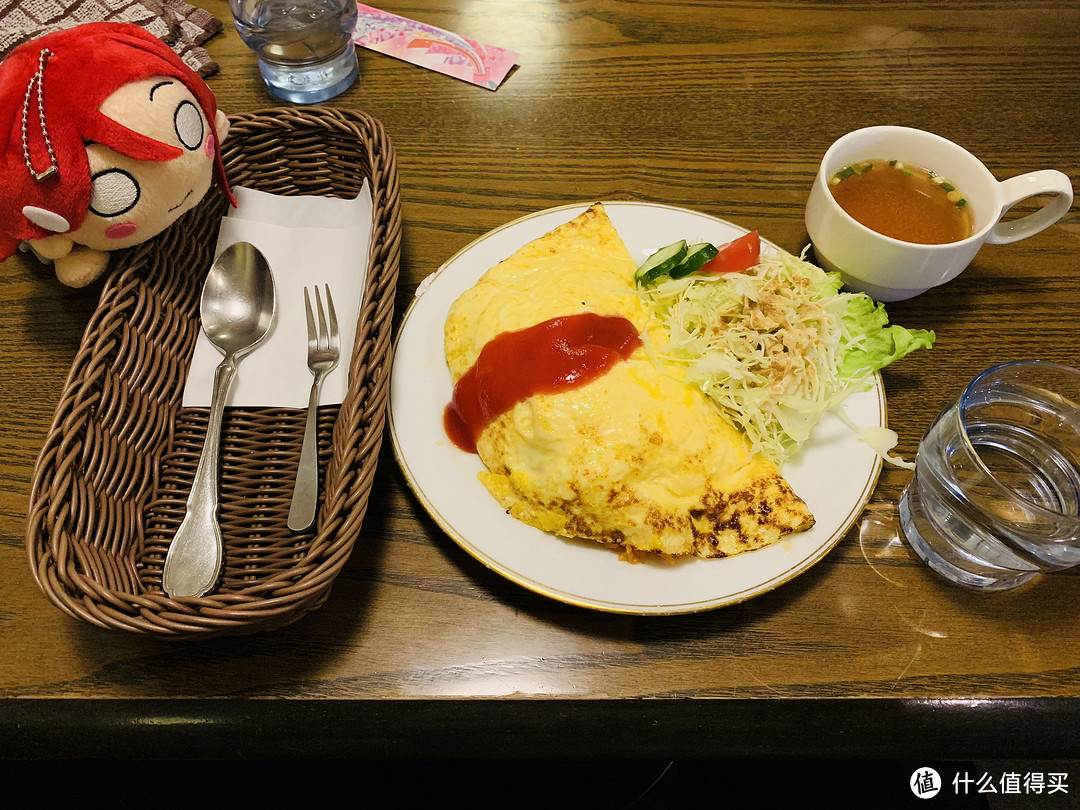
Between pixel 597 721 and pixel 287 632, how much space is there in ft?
2.35

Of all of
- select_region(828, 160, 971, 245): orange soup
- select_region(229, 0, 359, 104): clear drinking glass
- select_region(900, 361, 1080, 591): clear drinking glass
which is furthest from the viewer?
select_region(229, 0, 359, 104): clear drinking glass

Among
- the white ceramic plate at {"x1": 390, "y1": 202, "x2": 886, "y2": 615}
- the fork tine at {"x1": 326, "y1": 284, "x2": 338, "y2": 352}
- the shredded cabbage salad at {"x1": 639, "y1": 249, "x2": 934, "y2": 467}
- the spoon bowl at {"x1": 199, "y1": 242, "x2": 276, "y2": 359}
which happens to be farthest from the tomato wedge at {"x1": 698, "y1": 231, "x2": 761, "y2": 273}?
the spoon bowl at {"x1": 199, "y1": 242, "x2": 276, "y2": 359}

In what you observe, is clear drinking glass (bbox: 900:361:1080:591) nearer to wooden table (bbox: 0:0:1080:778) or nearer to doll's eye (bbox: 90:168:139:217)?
wooden table (bbox: 0:0:1080:778)

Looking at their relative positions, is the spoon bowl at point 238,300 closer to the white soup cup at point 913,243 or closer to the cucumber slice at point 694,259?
the cucumber slice at point 694,259

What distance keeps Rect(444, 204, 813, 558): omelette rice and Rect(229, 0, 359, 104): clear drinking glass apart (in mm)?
1399

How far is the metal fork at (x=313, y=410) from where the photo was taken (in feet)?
5.10

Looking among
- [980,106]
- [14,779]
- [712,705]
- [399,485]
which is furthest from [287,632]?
[980,106]

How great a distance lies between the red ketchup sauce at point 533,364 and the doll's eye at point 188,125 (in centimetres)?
90

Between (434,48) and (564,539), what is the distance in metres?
2.17

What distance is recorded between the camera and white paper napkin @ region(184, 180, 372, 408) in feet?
6.07

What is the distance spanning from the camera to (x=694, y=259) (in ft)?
6.18

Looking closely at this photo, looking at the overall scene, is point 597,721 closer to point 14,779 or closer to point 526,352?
point 526,352

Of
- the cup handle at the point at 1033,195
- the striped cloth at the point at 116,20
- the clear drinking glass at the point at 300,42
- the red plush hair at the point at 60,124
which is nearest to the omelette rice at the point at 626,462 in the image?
the red plush hair at the point at 60,124

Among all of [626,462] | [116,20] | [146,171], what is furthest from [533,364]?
[116,20]
